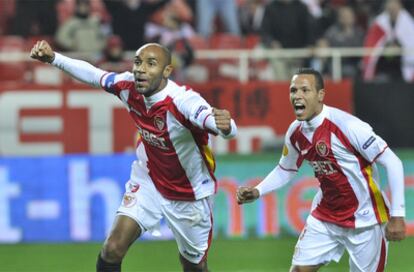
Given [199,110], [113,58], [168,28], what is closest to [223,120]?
[199,110]

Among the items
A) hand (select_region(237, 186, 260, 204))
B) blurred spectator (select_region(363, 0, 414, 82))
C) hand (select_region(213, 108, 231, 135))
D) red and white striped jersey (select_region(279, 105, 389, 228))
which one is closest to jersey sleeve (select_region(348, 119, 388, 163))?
red and white striped jersey (select_region(279, 105, 389, 228))

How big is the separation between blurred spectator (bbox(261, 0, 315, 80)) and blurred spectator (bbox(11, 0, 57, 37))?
322 centimetres

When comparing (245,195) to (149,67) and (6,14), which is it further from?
(6,14)

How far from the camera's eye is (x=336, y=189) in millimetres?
7859

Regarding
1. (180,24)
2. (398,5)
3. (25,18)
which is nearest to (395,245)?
(398,5)

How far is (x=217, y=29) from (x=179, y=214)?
909cm

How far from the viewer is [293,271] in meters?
7.75

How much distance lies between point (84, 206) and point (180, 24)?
453 centimetres

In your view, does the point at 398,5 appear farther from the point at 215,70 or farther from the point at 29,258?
the point at 29,258

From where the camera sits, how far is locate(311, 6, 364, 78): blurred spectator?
16.1 meters

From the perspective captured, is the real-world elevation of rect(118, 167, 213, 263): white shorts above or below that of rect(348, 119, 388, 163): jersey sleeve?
below

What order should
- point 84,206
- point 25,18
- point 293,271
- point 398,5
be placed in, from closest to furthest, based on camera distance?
point 293,271, point 84,206, point 398,5, point 25,18

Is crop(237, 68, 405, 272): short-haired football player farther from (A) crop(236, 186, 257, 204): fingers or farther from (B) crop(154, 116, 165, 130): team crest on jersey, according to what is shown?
(B) crop(154, 116, 165, 130): team crest on jersey

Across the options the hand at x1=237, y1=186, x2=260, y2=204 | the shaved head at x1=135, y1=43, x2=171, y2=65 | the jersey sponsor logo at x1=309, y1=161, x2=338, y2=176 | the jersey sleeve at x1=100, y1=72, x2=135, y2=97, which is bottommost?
the hand at x1=237, y1=186, x2=260, y2=204
